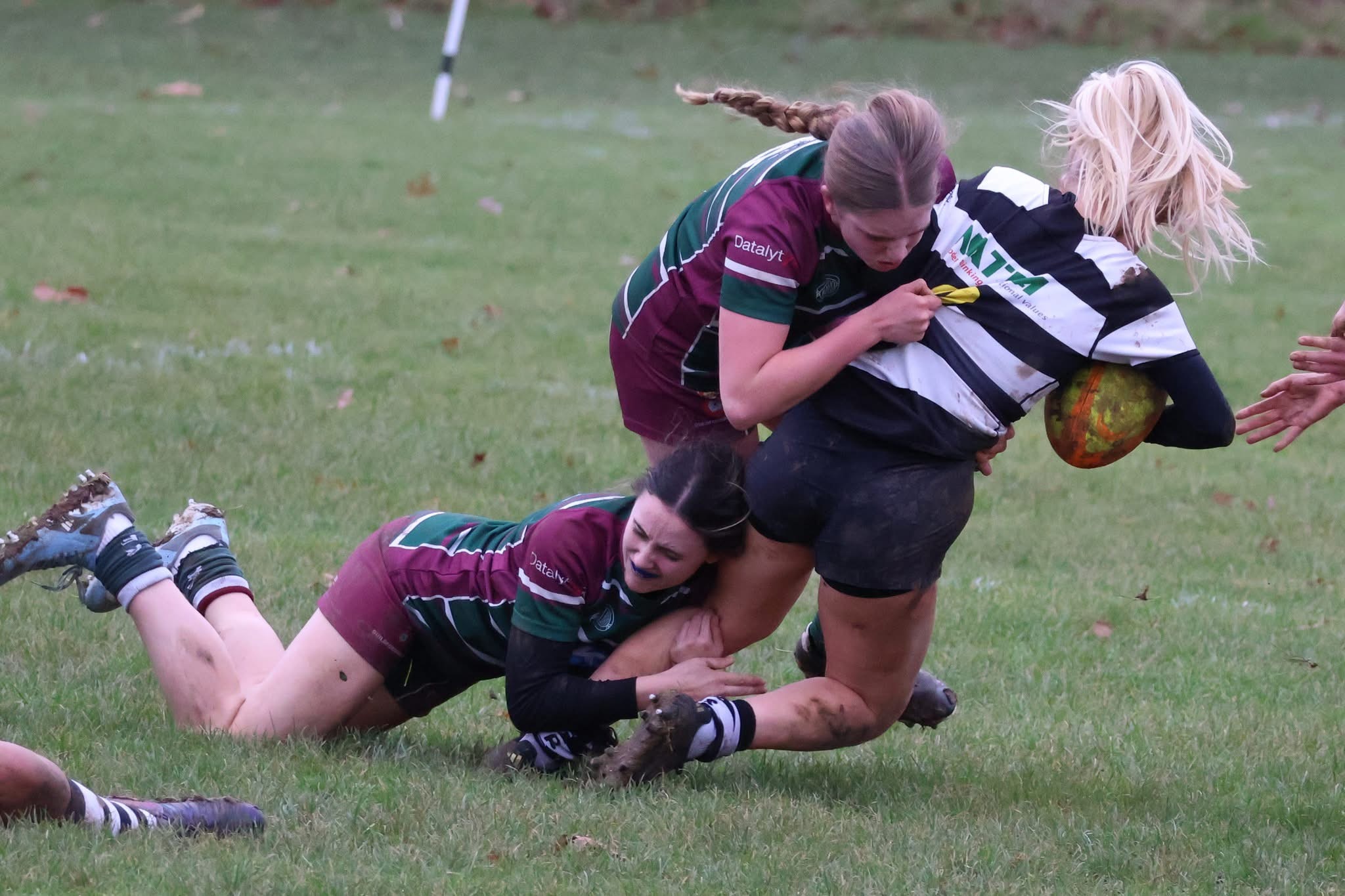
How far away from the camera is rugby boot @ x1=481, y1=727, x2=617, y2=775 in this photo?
421cm

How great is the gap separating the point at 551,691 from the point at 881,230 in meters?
1.35

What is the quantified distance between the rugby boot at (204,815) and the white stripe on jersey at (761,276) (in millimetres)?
1561

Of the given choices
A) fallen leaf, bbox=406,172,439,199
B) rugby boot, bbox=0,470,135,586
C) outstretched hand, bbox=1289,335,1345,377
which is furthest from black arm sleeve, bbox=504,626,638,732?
A: fallen leaf, bbox=406,172,439,199

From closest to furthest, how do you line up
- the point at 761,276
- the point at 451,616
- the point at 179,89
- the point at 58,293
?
the point at 761,276, the point at 451,616, the point at 58,293, the point at 179,89

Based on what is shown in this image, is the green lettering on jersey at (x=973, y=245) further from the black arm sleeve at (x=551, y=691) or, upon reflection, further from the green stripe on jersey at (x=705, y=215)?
the black arm sleeve at (x=551, y=691)

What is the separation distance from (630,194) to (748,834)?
11040 mm

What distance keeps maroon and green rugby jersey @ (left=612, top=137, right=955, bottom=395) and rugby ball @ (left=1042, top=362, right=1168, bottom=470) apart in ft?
1.65

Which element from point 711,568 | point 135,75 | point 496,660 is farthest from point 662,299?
point 135,75

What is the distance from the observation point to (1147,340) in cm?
375

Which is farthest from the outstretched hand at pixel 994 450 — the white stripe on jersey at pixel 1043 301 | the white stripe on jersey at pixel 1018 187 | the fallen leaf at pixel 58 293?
the fallen leaf at pixel 58 293

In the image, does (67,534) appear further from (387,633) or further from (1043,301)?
(1043,301)

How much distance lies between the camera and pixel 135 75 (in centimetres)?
1962

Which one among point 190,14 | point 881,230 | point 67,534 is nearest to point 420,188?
point 67,534

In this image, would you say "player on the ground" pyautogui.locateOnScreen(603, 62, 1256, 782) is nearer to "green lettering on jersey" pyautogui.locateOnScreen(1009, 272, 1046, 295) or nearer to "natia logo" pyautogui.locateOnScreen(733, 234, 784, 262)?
"green lettering on jersey" pyautogui.locateOnScreen(1009, 272, 1046, 295)
